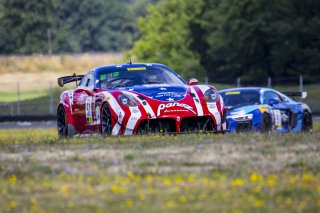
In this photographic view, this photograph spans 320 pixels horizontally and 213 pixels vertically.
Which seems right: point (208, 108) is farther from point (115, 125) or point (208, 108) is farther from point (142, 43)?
point (142, 43)

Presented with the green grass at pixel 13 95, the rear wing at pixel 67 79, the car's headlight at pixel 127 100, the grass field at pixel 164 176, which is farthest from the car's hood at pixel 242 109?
the green grass at pixel 13 95

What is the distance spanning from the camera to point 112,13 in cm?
13562

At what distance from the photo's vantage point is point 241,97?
866 inches

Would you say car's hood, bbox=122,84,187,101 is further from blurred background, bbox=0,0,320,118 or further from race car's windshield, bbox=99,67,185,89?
blurred background, bbox=0,0,320,118

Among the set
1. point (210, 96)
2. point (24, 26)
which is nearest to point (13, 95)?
point (210, 96)

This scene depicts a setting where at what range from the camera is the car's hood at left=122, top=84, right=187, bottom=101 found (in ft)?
51.7

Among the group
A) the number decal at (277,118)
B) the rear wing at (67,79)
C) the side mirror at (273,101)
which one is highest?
the rear wing at (67,79)

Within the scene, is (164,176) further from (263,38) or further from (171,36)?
(171,36)

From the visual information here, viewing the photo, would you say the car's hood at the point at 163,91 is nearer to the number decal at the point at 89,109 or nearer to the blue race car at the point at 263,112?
the number decal at the point at 89,109

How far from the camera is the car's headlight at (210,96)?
633 inches

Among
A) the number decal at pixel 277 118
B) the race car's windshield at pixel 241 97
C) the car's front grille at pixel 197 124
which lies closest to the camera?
the car's front grille at pixel 197 124

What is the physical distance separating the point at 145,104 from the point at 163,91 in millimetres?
459

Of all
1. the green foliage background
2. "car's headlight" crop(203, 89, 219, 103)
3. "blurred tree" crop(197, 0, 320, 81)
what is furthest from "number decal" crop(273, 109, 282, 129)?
"blurred tree" crop(197, 0, 320, 81)

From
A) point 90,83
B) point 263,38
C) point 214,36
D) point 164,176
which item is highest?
point 214,36
